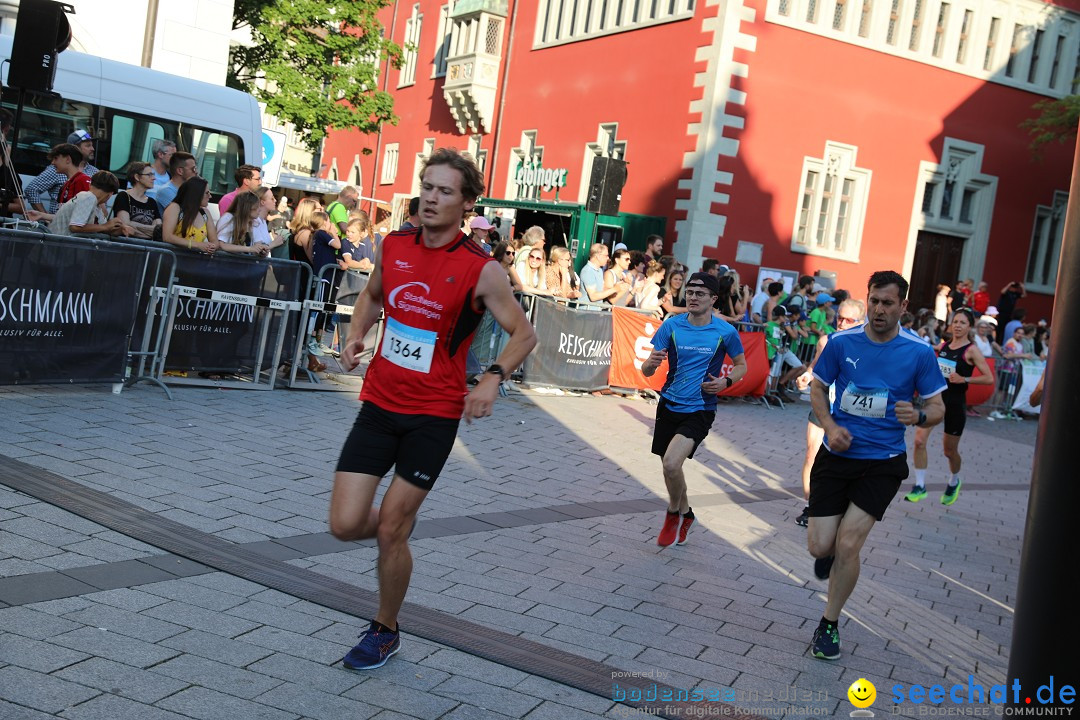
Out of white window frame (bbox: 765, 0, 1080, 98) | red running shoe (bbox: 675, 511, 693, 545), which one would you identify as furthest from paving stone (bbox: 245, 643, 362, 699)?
white window frame (bbox: 765, 0, 1080, 98)

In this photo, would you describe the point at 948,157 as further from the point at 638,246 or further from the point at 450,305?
the point at 450,305

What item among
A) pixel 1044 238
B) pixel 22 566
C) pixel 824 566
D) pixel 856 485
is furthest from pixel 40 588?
pixel 1044 238

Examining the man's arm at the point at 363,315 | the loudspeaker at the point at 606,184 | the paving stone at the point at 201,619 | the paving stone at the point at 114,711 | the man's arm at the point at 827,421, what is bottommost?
the paving stone at the point at 114,711

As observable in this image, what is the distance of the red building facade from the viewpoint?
26.0 metres

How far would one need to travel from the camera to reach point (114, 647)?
4.58 meters

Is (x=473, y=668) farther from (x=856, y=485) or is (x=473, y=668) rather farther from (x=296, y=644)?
(x=856, y=485)

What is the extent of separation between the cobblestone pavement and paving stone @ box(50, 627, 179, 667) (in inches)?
0.5

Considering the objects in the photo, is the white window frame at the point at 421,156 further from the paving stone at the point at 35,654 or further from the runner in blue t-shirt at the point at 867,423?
the paving stone at the point at 35,654

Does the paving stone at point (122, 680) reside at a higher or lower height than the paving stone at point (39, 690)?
lower

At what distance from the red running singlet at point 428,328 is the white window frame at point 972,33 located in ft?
74.2

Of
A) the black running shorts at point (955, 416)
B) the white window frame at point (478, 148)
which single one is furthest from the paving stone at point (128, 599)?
the white window frame at point (478, 148)

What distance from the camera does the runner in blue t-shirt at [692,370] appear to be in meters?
8.19

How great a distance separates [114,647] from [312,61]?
31.1 m

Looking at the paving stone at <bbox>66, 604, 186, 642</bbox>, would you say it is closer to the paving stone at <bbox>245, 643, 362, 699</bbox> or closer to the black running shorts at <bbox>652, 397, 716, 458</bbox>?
the paving stone at <bbox>245, 643, 362, 699</bbox>
